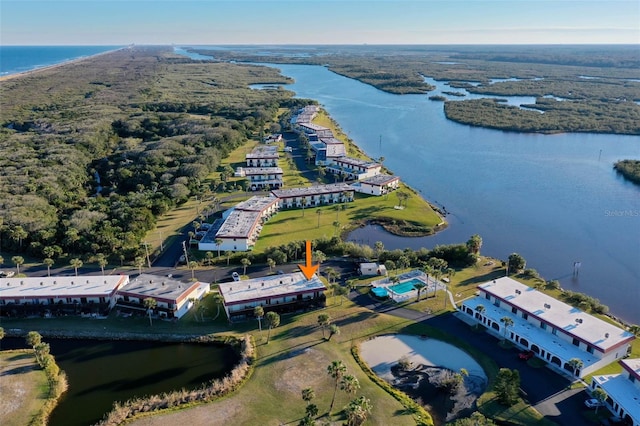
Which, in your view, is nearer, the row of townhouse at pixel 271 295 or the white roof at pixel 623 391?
Answer: the white roof at pixel 623 391

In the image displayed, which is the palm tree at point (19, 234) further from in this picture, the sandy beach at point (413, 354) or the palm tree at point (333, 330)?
the sandy beach at point (413, 354)

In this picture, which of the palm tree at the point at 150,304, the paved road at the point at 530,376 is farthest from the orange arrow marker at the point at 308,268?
the palm tree at the point at 150,304

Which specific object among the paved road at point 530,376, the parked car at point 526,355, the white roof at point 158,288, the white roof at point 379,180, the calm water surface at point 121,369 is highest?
the white roof at point 379,180

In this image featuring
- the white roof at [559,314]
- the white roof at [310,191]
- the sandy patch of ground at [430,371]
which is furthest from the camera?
the white roof at [310,191]

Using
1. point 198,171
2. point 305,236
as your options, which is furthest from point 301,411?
point 198,171

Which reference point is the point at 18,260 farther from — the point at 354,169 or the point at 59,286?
the point at 354,169

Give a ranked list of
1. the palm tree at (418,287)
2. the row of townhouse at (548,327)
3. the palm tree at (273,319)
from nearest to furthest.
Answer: the row of townhouse at (548,327), the palm tree at (273,319), the palm tree at (418,287)

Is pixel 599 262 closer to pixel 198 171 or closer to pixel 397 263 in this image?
pixel 397 263
